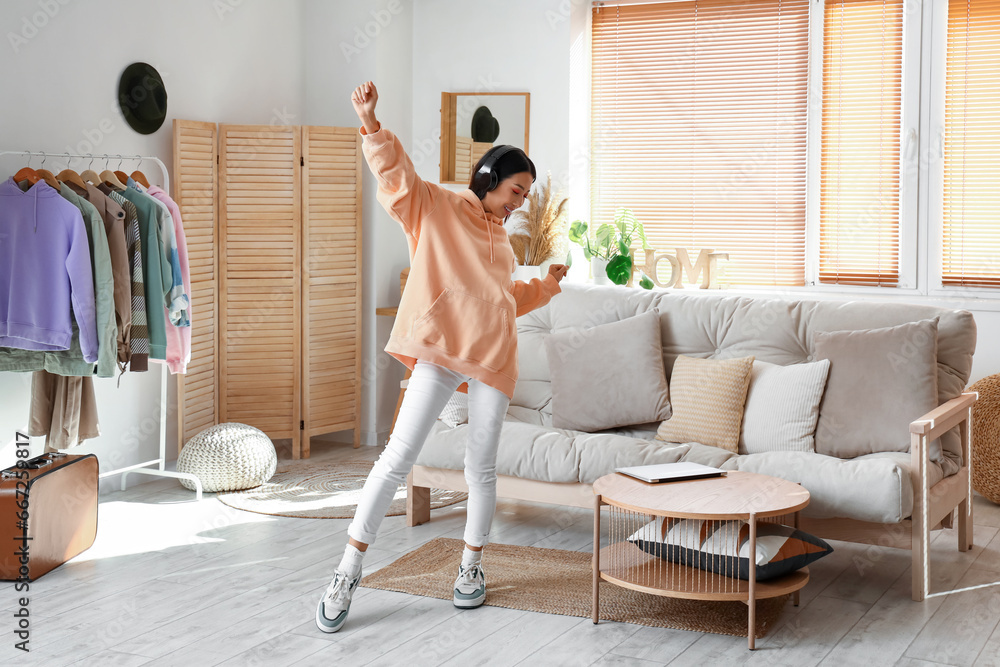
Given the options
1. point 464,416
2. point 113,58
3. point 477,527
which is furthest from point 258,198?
point 477,527

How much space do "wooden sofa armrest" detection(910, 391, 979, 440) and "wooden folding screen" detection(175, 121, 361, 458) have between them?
9.51 ft

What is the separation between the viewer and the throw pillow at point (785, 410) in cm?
342

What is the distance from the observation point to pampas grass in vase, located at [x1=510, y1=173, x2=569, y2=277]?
5.09m

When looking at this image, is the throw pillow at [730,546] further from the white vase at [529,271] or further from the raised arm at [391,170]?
the white vase at [529,271]

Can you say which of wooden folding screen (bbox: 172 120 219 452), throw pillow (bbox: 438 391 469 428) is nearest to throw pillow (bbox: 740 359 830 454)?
throw pillow (bbox: 438 391 469 428)

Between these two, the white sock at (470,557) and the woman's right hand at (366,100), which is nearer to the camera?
the woman's right hand at (366,100)

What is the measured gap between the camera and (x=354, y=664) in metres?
2.48

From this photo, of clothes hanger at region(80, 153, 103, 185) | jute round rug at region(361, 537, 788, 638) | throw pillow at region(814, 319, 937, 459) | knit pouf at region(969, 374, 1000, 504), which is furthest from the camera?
knit pouf at region(969, 374, 1000, 504)

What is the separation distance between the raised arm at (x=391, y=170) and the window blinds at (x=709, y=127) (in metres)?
2.72

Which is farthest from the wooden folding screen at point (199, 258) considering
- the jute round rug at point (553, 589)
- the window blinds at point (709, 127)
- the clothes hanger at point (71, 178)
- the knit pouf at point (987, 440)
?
the knit pouf at point (987, 440)

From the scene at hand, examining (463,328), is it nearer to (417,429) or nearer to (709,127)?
(417,429)

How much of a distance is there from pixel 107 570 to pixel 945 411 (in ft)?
9.02

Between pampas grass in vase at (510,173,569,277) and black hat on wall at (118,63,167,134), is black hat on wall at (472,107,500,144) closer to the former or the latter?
pampas grass in vase at (510,173,569,277)

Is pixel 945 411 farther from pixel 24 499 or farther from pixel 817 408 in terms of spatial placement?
pixel 24 499
